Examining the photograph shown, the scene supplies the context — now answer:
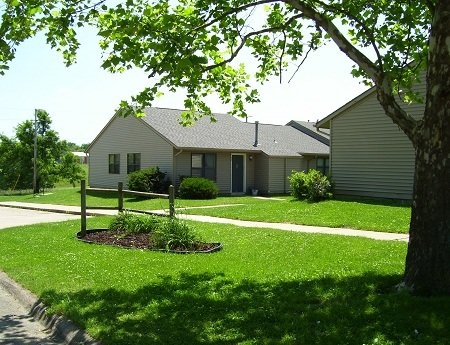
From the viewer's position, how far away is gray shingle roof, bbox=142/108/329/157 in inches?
1185

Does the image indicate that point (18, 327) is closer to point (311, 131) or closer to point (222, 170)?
point (222, 170)

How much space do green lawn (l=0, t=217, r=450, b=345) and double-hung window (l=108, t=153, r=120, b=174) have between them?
2305cm

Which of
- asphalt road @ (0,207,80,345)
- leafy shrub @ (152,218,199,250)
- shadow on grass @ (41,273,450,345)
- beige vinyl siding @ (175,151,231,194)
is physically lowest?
asphalt road @ (0,207,80,345)

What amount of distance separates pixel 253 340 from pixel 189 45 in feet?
13.3

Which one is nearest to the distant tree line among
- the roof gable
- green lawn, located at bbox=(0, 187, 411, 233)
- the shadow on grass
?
the roof gable

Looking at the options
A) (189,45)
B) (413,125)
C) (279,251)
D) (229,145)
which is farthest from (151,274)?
(229,145)

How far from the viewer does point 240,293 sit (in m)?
6.89

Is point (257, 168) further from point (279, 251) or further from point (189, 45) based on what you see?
point (189, 45)

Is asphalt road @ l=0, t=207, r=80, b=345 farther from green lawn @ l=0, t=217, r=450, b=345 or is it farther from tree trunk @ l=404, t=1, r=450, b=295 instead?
tree trunk @ l=404, t=1, r=450, b=295

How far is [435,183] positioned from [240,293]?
2.82 meters

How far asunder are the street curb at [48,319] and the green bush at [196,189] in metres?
18.6

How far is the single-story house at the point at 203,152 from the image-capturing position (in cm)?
2978

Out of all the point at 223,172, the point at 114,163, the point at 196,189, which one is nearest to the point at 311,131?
the point at 223,172

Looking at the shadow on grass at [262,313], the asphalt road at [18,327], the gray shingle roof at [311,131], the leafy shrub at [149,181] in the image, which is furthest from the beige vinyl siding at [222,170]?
the shadow on grass at [262,313]
